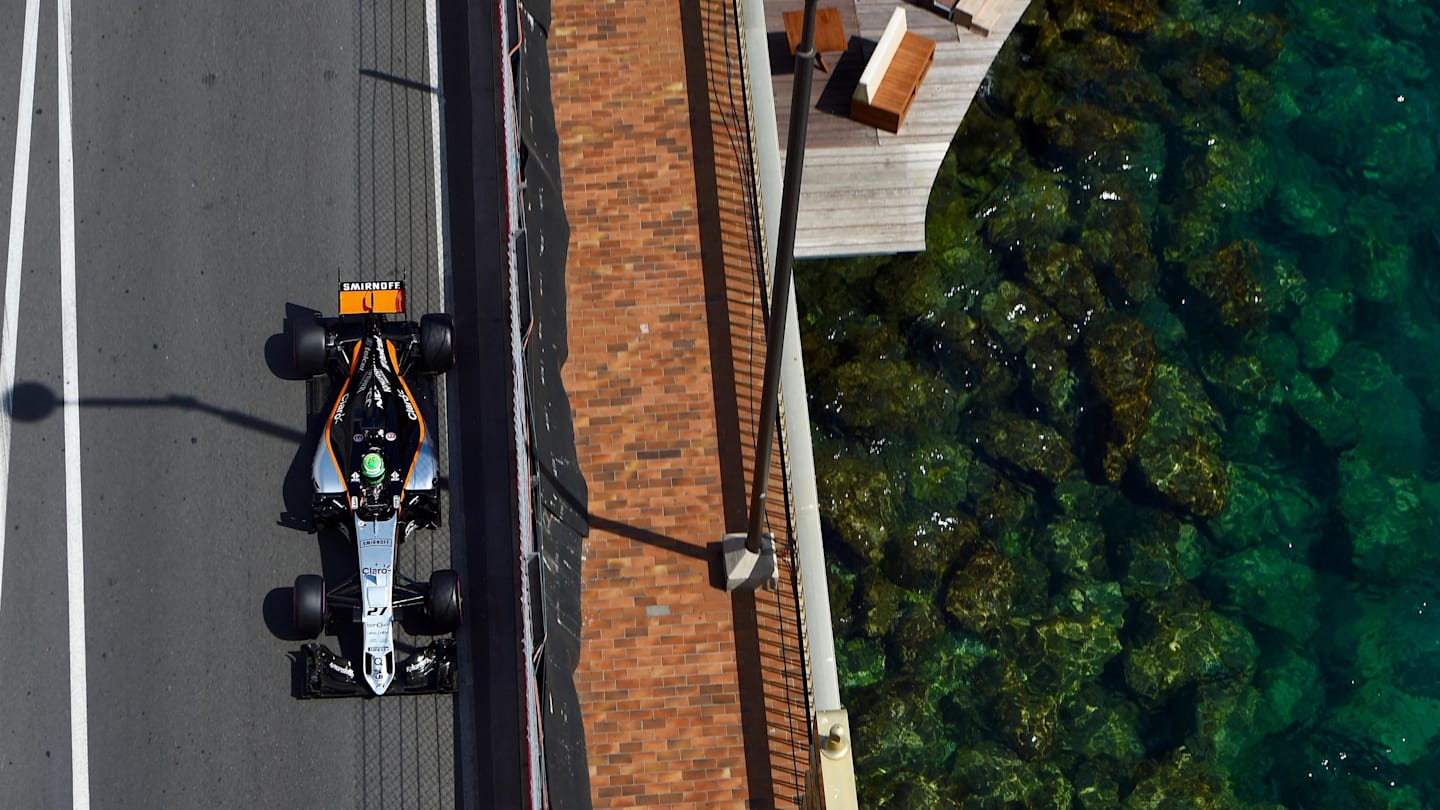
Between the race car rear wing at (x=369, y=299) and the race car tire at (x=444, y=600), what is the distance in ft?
12.3

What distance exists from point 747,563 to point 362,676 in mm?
5322

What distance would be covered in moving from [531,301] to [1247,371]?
45.4 feet

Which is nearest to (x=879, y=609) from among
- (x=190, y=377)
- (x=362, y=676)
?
(x=362, y=676)

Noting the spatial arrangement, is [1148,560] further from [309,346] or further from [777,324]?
[309,346]

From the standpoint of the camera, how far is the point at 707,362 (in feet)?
55.4

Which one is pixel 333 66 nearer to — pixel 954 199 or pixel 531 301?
pixel 531 301

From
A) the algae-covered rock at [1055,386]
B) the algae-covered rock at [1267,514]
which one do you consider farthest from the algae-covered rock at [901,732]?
the algae-covered rock at [1267,514]

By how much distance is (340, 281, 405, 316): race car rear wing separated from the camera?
17.6 metres

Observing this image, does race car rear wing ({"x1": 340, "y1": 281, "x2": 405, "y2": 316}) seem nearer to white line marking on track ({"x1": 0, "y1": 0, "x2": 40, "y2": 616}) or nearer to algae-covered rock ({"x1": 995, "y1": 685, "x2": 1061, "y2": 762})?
white line marking on track ({"x1": 0, "y1": 0, "x2": 40, "y2": 616})

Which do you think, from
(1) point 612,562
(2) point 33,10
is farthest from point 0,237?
(1) point 612,562

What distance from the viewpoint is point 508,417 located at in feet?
58.9

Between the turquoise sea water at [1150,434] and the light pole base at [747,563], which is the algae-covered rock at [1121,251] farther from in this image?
the light pole base at [747,563]

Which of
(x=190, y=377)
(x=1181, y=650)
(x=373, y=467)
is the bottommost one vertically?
(x=1181, y=650)

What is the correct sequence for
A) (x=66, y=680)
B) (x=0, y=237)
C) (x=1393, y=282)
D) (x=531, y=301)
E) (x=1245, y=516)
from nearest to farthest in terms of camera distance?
(x=531, y=301) < (x=66, y=680) < (x=0, y=237) < (x=1245, y=516) < (x=1393, y=282)
